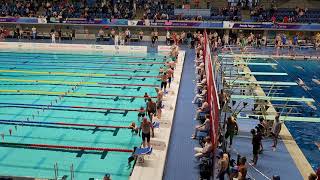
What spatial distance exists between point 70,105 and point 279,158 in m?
7.56

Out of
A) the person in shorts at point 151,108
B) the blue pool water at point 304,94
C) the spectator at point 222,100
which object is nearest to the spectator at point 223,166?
the blue pool water at point 304,94

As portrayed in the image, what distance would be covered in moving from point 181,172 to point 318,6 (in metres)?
26.7

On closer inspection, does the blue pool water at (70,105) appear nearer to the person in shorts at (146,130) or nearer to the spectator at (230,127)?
the person in shorts at (146,130)

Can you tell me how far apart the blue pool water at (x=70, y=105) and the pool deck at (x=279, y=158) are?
3016 millimetres

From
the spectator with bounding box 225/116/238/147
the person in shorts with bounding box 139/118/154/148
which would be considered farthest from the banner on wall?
the person in shorts with bounding box 139/118/154/148

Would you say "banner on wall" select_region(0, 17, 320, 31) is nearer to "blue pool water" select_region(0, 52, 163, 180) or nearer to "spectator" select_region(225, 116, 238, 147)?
"blue pool water" select_region(0, 52, 163, 180)

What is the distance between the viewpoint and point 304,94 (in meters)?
15.6

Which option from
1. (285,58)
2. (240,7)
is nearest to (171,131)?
(285,58)

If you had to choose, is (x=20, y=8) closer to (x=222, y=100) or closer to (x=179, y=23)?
(x=179, y=23)

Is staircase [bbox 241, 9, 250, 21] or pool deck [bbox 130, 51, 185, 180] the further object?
staircase [bbox 241, 9, 250, 21]

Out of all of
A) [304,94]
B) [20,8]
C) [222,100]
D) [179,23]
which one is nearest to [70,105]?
[222,100]

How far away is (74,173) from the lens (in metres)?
8.90

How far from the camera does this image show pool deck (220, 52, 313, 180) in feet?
29.3

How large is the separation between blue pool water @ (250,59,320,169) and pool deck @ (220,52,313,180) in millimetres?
247
